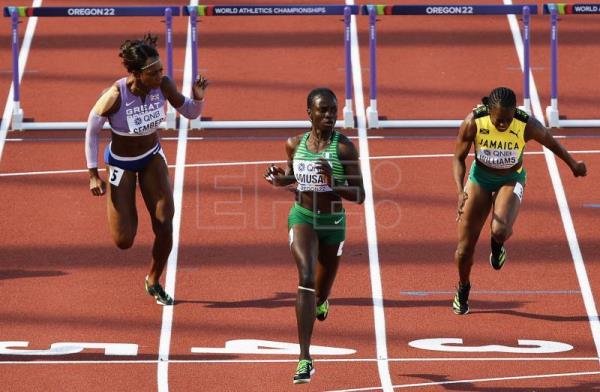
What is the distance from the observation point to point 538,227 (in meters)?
15.1

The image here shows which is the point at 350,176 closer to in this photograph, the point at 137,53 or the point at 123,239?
the point at 137,53

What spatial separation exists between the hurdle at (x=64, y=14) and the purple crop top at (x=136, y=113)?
472 cm

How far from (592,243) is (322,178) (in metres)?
4.20

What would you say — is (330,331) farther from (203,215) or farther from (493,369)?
(203,215)

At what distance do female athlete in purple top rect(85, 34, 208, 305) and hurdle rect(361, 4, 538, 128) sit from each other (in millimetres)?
4859

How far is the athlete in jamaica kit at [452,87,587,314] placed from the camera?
1216 cm

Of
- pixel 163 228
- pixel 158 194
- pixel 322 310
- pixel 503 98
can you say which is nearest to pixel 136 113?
pixel 158 194

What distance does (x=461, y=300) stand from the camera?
43.2 ft

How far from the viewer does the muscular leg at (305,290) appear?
11.1 meters

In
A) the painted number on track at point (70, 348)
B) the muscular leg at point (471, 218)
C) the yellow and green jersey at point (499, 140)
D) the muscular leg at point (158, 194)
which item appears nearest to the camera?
the yellow and green jersey at point (499, 140)

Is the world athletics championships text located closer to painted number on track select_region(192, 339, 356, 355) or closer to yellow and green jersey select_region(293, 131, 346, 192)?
painted number on track select_region(192, 339, 356, 355)

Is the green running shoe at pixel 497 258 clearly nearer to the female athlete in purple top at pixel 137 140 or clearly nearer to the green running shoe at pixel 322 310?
the green running shoe at pixel 322 310

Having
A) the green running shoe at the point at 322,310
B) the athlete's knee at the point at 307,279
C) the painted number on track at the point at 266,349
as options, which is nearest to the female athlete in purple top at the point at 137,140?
the painted number on track at the point at 266,349

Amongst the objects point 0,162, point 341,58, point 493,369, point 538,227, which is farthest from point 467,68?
point 493,369
